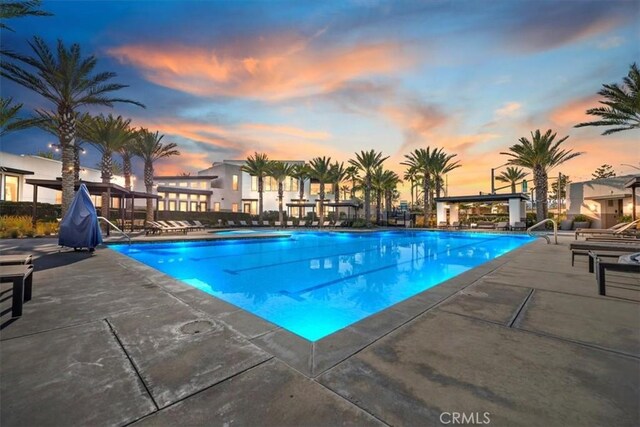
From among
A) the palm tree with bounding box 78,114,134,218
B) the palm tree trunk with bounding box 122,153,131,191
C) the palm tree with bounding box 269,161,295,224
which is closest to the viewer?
the palm tree with bounding box 78,114,134,218

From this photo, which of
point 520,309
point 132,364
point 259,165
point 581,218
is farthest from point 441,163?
point 132,364

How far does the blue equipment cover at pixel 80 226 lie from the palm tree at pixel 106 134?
1376 cm

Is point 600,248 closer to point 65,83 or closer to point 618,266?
point 618,266

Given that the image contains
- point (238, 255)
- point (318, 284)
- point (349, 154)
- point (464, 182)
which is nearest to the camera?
point (318, 284)

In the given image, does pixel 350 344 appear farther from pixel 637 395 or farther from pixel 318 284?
pixel 318 284

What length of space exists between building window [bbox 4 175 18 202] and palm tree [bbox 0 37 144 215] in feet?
39.8

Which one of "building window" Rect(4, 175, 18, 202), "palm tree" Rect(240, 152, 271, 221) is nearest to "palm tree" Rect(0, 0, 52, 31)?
"building window" Rect(4, 175, 18, 202)

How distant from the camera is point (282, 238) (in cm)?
1825

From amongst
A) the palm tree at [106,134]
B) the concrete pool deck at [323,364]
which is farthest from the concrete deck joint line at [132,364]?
the palm tree at [106,134]

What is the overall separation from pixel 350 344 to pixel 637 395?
1988 millimetres

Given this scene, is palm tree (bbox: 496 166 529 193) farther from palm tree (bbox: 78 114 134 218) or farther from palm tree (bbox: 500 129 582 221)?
palm tree (bbox: 78 114 134 218)

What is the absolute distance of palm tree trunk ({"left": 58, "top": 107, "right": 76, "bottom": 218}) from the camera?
1485 centimetres

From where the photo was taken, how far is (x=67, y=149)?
1520 centimetres

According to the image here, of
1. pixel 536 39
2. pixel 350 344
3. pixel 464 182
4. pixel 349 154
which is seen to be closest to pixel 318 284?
pixel 350 344
